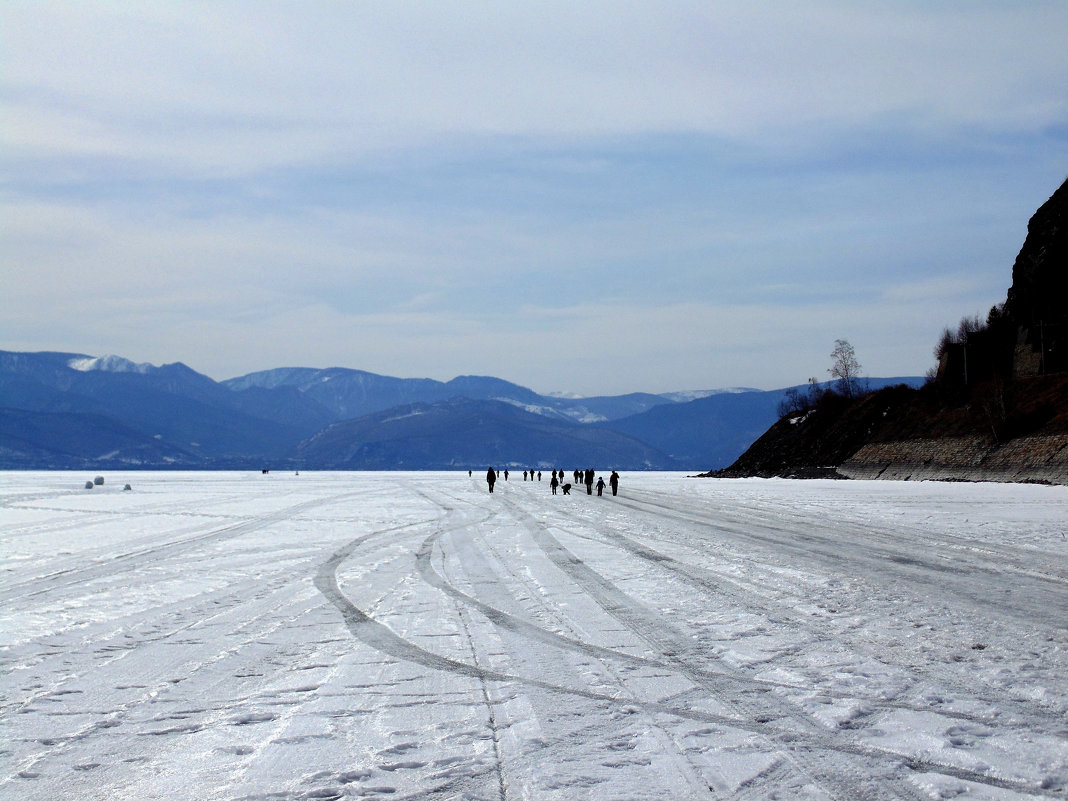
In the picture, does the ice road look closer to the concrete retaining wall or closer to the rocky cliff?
the concrete retaining wall

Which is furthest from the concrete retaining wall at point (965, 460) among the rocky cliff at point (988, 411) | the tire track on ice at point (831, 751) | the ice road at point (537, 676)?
the tire track on ice at point (831, 751)

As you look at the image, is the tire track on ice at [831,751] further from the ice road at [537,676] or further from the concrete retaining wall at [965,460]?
the concrete retaining wall at [965,460]

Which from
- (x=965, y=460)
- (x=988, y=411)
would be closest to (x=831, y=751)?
(x=965, y=460)

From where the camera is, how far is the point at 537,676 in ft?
23.8

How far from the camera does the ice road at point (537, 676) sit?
5039 mm

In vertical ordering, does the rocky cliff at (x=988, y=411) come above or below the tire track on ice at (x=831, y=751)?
above

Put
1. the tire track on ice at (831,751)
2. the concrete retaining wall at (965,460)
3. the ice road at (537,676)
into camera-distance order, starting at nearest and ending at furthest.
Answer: the tire track on ice at (831,751)
the ice road at (537,676)
the concrete retaining wall at (965,460)

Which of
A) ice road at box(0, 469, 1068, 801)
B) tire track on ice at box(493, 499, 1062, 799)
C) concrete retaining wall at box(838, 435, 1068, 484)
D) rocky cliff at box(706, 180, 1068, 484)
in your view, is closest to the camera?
tire track on ice at box(493, 499, 1062, 799)

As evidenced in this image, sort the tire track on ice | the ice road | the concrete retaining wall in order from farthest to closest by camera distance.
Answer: the concrete retaining wall < the ice road < the tire track on ice

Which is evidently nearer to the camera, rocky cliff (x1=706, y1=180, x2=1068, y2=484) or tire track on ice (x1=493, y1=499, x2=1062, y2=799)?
tire track on ice (x1=493, y1=499, x2=1062, y2=799)

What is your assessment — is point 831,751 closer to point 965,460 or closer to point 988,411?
point 965,460

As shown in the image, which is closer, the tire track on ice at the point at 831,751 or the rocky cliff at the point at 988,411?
the tire track on ice at the point at 831,751

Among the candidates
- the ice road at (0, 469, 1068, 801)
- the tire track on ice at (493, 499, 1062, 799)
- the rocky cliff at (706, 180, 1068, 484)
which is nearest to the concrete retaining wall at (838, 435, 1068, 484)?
the rocky cliff at (706, 180, 1068, 484)

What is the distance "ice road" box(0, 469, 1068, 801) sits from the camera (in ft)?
16.5
